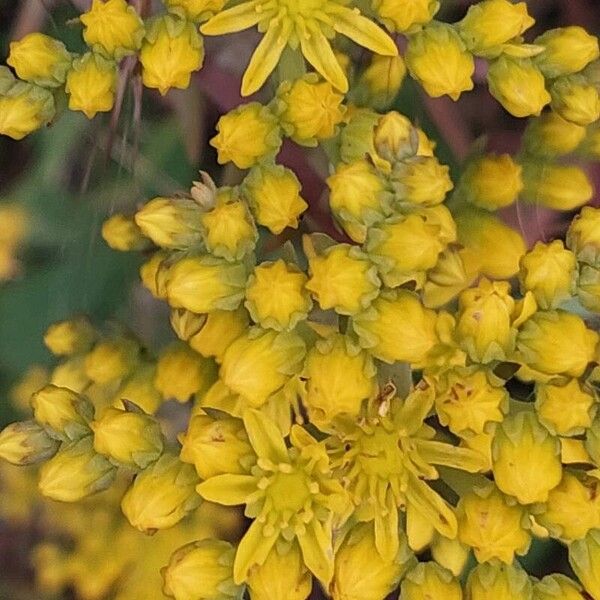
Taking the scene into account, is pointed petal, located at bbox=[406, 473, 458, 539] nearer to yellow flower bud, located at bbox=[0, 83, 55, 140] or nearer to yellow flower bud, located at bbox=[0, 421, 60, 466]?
yellow flower bud, located at bbox=[0, 421, 60, 466]

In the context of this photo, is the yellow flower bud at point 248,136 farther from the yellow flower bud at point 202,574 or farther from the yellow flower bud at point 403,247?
the yellow flower bud at point 202,574

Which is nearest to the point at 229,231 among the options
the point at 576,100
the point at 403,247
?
the point at 403,247

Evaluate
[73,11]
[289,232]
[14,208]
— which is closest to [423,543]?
[289,232]

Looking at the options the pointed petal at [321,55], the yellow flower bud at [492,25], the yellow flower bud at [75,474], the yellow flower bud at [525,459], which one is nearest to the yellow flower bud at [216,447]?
the yellow flower bud at [75,474]

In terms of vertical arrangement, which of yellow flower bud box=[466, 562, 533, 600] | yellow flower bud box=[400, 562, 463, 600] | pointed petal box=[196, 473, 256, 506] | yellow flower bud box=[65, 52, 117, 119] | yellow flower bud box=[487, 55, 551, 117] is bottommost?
yellow flower bud box=[466, 562, 533, 600]

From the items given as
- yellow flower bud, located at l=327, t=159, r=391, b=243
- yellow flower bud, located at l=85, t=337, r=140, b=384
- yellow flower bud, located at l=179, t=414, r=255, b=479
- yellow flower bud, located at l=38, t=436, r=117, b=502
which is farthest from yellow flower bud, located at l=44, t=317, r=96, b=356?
yellow flower bud, located at l=327, t=159, r=391, b=243

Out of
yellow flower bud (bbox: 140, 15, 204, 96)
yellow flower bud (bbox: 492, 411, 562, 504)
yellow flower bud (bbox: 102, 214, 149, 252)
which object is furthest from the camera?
yellow flower bud (bbox: 102, 214, 149, 252)
